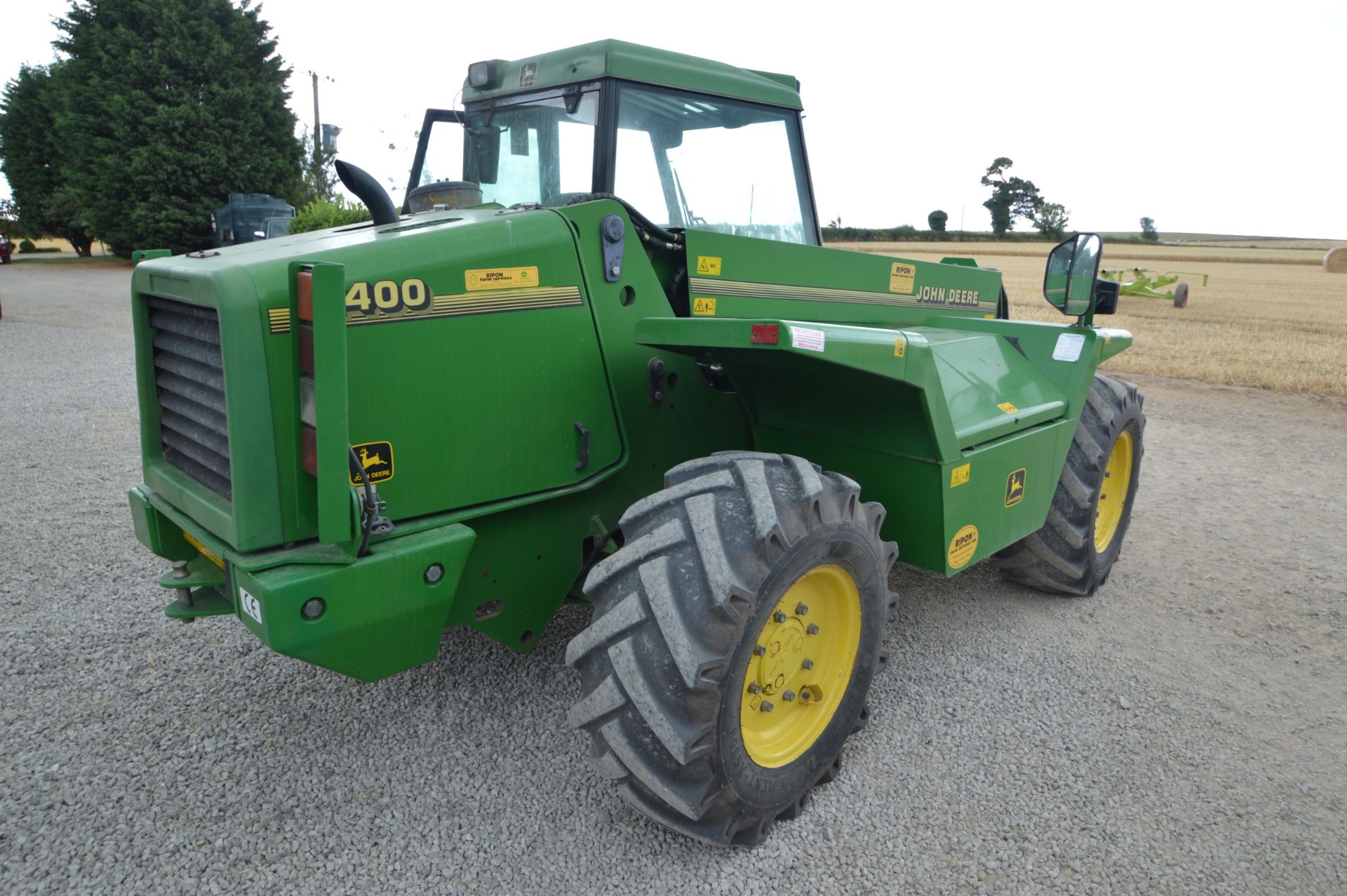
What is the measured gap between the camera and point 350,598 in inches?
98.7

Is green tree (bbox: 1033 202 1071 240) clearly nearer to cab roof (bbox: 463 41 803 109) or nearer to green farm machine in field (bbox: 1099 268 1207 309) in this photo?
green farm machine in field (bbox: 1099 268 1207 309)

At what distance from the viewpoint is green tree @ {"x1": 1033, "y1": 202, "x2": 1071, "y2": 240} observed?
43.1m

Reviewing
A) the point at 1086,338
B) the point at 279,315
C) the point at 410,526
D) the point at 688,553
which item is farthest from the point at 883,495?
the point at 279,315

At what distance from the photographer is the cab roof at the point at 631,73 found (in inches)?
132

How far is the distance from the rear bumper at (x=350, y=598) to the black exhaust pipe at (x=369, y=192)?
1098 mm

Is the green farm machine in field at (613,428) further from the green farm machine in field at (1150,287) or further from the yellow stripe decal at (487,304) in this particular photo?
the green farm machine in field at (1150,287)

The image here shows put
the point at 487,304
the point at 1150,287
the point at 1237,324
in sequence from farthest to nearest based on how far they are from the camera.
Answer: the point at 1150,287, the point at 1237,324, the point at 487,304

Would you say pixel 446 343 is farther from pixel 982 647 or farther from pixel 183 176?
pixel 183 176

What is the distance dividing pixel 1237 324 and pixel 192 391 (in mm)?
19304

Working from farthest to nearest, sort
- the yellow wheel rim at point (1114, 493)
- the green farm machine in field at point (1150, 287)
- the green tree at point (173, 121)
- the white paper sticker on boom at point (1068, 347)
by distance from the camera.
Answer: the green tree at point (173, 121) → the green farm machine in field at point (1150, 287) → the yellow wheel rim at point (1114, 493) → the white paper sticker on boom at point (1068, 347)

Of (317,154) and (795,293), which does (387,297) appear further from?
(317,154)

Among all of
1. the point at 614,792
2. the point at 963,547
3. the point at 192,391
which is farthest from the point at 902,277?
the point at 192,391

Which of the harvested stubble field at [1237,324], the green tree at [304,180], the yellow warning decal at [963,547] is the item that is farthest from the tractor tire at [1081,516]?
the green tree at [304,180]

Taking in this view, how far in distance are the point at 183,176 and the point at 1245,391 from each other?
28.1m
